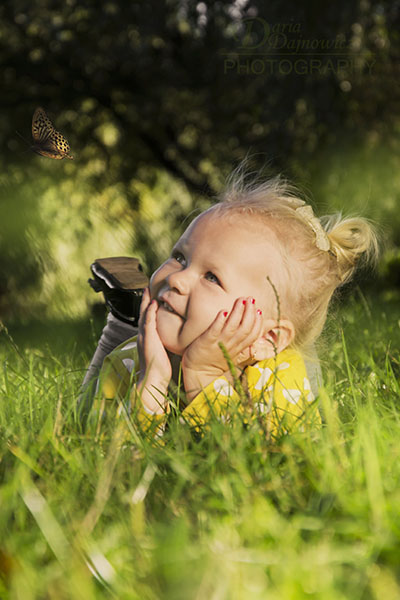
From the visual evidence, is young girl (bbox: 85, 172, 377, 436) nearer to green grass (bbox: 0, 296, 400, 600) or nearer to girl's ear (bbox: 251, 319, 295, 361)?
girl's ear (bbox: 251, 319, 295, 361)

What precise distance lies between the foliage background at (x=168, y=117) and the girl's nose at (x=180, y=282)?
2.81m

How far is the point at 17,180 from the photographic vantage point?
29.3 feet

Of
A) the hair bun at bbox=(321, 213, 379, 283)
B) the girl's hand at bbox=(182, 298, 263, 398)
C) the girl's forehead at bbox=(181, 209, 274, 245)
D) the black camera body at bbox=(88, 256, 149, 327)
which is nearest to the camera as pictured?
the girl's hand at bbox=(182, 298, 263, 398)

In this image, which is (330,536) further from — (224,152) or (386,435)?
(224,152)

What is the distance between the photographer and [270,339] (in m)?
2.03

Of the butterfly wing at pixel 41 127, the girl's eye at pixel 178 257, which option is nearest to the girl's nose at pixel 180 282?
the girl's eye at pixel 178 257

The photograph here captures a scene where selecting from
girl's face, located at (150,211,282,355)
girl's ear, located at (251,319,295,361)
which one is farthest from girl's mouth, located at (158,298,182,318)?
girl's ear, located at (251,319,295,361)

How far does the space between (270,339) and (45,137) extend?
1.09 meters

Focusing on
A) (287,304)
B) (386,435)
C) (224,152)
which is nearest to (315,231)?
(287,304)

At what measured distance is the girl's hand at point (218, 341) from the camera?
1854mm

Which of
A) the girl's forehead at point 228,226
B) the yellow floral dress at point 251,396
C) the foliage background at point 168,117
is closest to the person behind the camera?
the yellow floral dress at point 251,396

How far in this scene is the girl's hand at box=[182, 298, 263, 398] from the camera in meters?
1.85

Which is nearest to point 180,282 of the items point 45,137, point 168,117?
point 45,137

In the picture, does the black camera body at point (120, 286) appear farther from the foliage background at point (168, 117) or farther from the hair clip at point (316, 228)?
the foliage background at point (168, 117)
